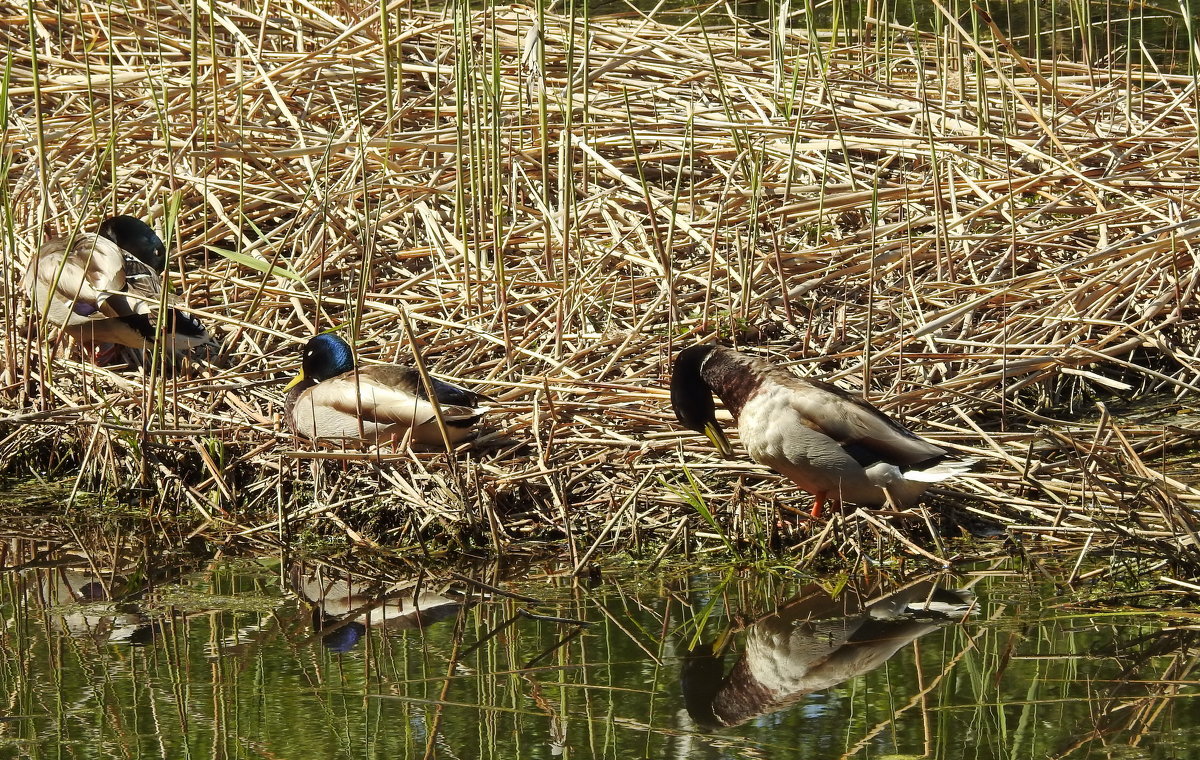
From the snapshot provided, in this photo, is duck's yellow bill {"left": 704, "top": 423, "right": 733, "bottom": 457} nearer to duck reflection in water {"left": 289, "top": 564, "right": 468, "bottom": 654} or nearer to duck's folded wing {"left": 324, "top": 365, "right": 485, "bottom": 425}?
duck's folded wing {"left": 324, "top": 365, "right": 485, "bottom": 425}

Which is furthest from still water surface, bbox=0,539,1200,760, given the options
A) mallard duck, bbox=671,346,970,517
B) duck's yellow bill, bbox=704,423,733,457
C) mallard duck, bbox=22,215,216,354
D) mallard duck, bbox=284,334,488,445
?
mallard duck, bbox=22,215,216,354

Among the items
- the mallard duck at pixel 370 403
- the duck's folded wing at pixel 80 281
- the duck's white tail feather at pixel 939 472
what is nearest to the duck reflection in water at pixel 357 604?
the mallard duck at pixel 370 403

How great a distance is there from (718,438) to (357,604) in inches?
44.3

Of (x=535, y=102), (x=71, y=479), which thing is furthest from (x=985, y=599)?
(x=535, y=102)

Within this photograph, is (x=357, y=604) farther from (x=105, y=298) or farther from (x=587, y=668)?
(x=105, y=298)

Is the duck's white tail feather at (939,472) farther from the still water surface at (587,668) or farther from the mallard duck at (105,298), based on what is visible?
the mallard duck at (105,298)

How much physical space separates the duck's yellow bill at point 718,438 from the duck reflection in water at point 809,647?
586 mm

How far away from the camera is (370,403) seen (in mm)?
4500

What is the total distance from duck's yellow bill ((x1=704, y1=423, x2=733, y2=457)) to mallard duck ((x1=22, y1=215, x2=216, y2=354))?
212 cm

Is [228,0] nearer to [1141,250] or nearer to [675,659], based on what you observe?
[1141,250]

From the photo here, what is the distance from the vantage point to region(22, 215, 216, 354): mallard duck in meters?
5.26

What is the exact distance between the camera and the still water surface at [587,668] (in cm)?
272

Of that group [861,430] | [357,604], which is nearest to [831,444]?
[861,430]

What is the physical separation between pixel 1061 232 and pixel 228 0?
16.2 feet
